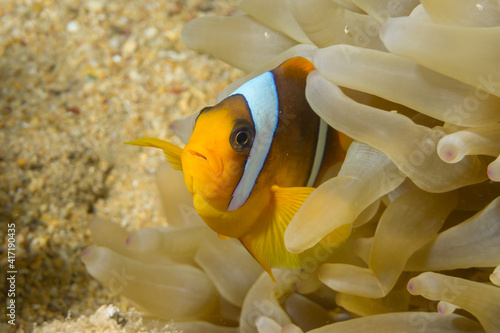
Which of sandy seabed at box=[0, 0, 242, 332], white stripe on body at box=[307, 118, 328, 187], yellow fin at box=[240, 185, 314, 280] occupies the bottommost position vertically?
sandy seabed at box=[0, 0, 242, 332]

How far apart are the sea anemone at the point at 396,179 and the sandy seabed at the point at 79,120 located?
1.85 ft

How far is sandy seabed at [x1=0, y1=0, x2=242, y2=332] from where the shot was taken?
1.76 m

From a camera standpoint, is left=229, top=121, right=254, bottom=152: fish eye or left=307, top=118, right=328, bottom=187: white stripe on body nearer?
left=229, top=121, right=254, bottom=152: fish eye

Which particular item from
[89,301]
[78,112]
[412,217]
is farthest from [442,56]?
[78,112]

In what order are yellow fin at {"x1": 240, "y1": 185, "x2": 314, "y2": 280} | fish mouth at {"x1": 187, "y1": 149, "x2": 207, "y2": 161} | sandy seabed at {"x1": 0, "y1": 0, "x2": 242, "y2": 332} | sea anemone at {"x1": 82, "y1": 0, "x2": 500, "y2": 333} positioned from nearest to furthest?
sea anemone at {"x1": 82, "y1": 0, "x2": 500, "y2": 333} → fish mouth at {"x1": 187, "y1": 149, "x2": 207, "y2": 161} → yellow fin at {"x1": 240, "y1": 185, "x2": 314, "y2": 280} → sandy seabed at {"x1": 0, "y1": 0, "x2": 242, "y2": 332}

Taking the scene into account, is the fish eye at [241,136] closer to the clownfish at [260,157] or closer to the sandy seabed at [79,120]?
the clownfish at [260,157]

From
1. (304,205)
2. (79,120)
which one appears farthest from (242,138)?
(79,120)

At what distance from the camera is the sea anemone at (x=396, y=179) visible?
83 cm

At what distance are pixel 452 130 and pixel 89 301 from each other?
1.37 m

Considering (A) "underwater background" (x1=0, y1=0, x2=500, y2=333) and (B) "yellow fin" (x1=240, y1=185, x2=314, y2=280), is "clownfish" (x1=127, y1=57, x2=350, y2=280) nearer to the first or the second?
(B) "yellow fin" (x1=240, y1=185, x2=314, y2=280)

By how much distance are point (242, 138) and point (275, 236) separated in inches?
10.0

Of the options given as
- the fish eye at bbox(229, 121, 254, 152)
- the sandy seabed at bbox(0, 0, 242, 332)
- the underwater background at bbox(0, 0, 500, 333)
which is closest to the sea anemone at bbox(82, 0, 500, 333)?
the underwater background at bbox(0, 0, 500, 333)

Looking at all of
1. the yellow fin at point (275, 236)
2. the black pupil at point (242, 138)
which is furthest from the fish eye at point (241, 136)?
the yellow fin at point (275, 236)

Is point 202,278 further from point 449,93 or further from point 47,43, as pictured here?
point 47,43
